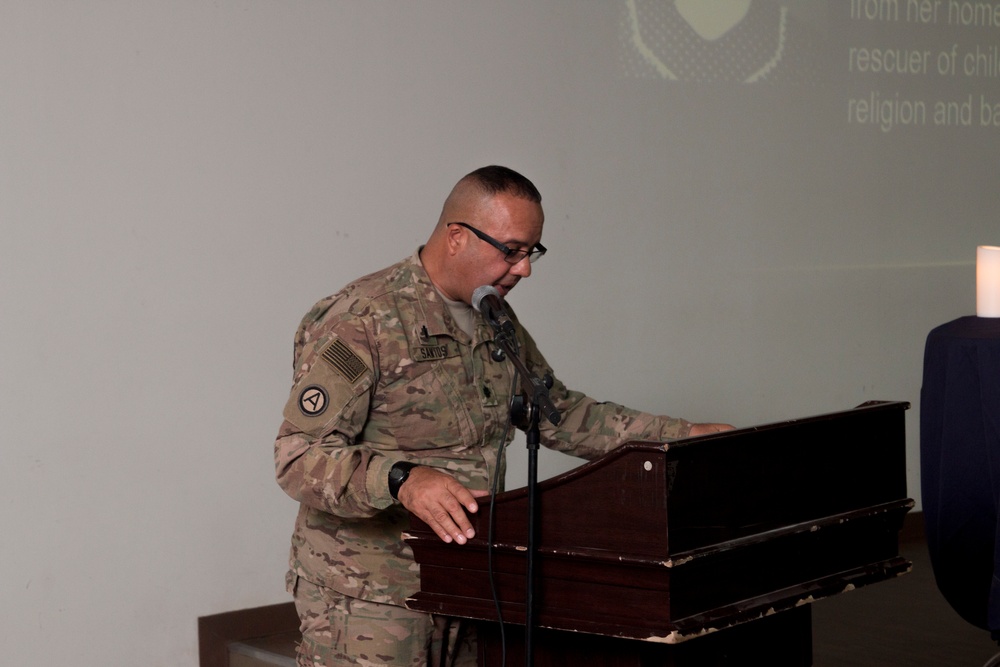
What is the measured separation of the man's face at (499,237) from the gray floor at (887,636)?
1.88m

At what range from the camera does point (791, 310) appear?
18.0ft

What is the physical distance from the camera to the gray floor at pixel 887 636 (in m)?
3.87

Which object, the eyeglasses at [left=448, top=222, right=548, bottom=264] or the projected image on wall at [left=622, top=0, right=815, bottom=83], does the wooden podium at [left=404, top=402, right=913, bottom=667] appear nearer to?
the eyeglasses at [left=448, top=222, right=548, bottom=264]

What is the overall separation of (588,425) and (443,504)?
2.49 feet

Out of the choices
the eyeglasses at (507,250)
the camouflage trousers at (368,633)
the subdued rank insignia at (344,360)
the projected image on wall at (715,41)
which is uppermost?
the projected image on wall at (715,41)

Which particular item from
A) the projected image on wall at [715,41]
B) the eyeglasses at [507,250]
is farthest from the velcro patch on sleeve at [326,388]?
the projected image on wall at [715,41]

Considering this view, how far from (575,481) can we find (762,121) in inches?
147

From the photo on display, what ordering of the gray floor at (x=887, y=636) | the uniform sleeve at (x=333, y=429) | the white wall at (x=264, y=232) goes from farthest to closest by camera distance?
the gray floor at (x=887, y=636)
the white wall at (x=264, y=232)
the uniform sleeve at (x=333, y=429)

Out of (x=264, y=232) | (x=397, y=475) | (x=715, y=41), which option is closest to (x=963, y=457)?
(x=397, y=475)

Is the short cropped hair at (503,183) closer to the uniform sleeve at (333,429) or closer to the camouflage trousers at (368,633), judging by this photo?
the uniform sleeve at (333,429)

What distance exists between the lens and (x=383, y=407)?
2410 mm

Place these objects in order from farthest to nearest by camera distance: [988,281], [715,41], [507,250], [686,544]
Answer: [715,41]
[988,281]
[507,250]
[686,544]

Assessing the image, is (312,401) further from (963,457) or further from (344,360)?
(963,457)

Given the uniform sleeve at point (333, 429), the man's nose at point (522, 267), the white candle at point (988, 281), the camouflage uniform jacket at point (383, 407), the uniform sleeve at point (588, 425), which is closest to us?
the uniform sleeve at point (333, 429)
